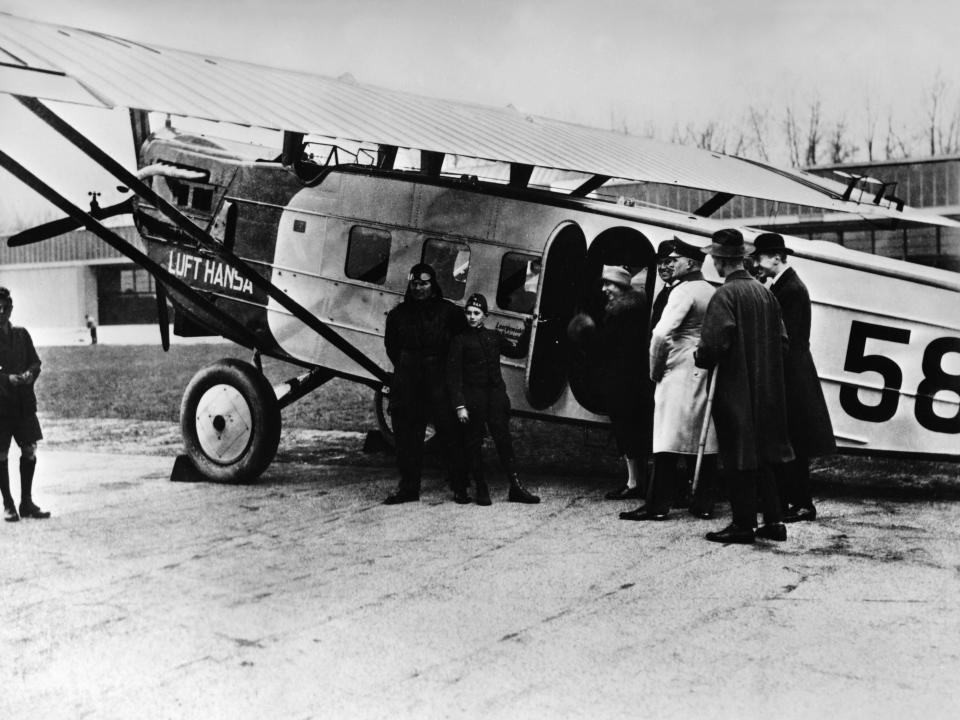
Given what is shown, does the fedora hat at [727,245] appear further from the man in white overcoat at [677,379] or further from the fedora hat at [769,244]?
the fedora hat at [769,244]

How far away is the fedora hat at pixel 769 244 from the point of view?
598 cm

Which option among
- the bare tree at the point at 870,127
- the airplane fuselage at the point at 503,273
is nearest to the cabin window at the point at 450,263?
the airplane fuselage at the point at 503,273

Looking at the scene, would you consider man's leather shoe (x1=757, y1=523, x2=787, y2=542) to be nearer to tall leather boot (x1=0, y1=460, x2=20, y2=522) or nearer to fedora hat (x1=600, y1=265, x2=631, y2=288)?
fedora hat (x1=600, y1=265, x2=631, y2=288)

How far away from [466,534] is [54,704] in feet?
8.68

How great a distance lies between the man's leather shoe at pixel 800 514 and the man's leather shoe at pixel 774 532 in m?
0.50

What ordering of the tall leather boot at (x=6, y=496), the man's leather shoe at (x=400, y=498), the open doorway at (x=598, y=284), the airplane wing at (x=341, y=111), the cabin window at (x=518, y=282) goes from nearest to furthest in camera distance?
the airplane wing at (x=341, y=111) < the tall leather boot at (x=6, y=496) < the man's leather shoe at (x=400, y=498) < the open doorway at (x=598, y=284) < the cabin window at (x=518, y=282)

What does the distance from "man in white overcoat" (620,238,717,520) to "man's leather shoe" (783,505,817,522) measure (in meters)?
0.63

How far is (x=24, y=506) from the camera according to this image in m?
5.13

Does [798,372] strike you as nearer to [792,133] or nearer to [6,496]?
[792,133]

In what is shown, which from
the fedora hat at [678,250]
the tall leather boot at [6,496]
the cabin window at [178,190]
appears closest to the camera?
the tall leather boot at [6,496]

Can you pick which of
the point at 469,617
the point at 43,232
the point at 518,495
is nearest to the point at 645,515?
the point at 518,495

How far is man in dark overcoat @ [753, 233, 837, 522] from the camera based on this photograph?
5887 millimetres

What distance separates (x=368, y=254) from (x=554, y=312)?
170 centimetres

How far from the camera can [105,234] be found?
6.11 meters
